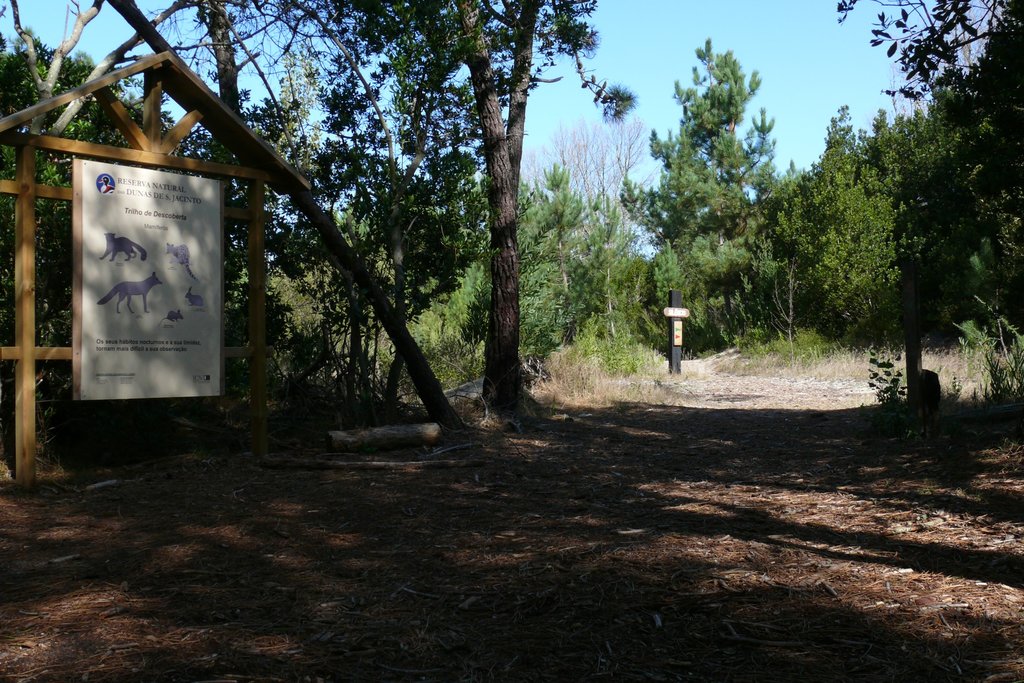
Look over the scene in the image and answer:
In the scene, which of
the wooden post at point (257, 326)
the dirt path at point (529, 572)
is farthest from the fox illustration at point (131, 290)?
the dirt path at point (529, 572)

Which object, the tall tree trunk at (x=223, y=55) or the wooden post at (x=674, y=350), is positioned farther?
the wooden post at (x=674, y=350)

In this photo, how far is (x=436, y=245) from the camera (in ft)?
33.4

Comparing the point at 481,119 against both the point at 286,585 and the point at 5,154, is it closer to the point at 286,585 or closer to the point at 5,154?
the point at 5,154

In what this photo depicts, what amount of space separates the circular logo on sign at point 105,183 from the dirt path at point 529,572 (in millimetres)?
2310

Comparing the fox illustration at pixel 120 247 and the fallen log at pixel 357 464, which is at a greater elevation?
the fox illustration at pixel 120 247

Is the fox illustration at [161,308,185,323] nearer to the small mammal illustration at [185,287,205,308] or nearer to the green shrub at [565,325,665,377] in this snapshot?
the small mammal illustration at [185,287,205,308]

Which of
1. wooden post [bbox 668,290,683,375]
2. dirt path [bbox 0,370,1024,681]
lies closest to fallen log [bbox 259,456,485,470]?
dirt path [bbox 0,370,1024,681]

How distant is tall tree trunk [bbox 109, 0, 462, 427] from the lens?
27.5 ft

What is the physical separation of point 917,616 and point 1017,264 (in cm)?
1655

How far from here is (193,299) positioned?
7.63 metres

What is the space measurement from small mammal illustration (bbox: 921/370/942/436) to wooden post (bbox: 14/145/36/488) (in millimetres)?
7442

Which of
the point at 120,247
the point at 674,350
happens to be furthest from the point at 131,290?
the point at 674,350

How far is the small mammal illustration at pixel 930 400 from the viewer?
8047mm

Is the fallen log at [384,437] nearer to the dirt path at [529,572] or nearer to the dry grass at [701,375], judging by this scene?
the dirt path at [529,572]
